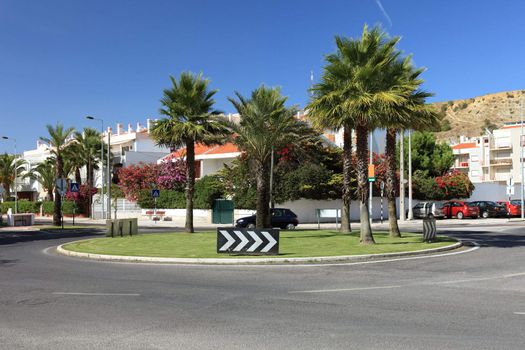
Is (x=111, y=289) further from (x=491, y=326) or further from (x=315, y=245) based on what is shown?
(x=315, y=245)

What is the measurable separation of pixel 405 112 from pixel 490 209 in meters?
31.8

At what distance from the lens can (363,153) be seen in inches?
781

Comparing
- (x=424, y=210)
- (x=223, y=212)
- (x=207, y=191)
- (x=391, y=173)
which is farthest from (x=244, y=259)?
(x=424, y=210)

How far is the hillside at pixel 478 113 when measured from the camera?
13475 centimetres

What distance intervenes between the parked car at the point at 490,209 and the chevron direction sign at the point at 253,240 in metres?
35.1

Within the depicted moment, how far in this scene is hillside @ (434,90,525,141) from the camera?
134750mm

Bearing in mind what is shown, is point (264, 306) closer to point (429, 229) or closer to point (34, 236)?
point (429, 229)

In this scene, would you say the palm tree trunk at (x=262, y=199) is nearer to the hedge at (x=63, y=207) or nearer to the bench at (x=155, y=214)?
the bench at (x=155, y=214)

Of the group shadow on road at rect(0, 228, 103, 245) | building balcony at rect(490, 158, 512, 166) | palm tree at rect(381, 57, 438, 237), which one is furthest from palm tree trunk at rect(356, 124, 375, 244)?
building balcony at rect(490, 158, 512, 166)

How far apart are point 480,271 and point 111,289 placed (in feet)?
29.2

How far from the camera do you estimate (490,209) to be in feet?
155

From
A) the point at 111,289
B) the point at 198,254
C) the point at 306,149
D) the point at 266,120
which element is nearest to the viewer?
the point at 111,289

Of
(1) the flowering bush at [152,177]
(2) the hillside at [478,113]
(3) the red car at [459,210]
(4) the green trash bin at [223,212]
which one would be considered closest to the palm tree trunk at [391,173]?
(4) the green trash bin at [223,212]

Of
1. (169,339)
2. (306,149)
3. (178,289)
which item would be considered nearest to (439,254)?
(178,289)
